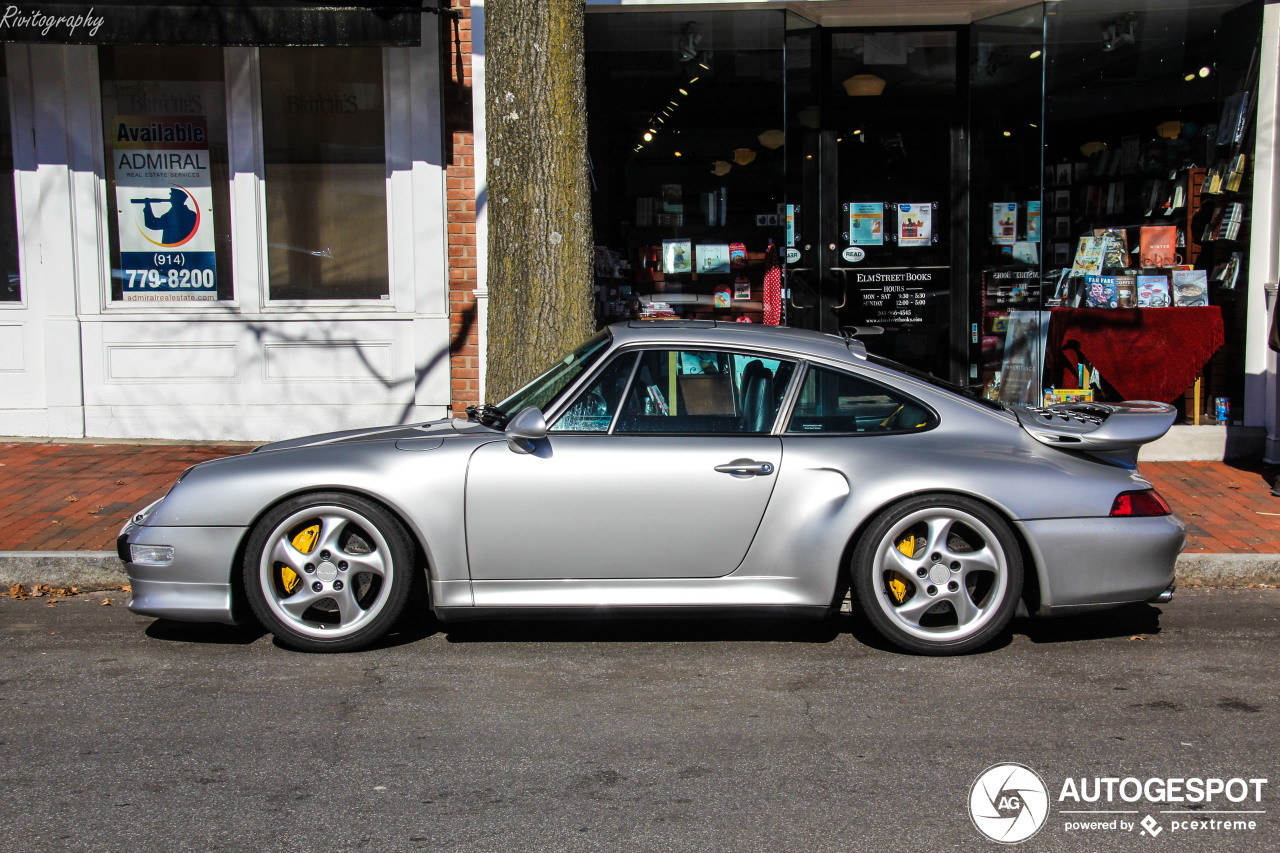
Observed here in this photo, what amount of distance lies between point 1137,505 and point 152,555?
3.96 m

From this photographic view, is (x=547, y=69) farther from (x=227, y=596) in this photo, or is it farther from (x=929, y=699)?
(x=929, y=699)

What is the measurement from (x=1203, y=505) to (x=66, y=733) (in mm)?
6336

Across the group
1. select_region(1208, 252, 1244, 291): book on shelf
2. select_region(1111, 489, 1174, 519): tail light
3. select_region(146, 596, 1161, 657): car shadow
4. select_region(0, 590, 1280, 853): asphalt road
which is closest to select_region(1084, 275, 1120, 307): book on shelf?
select_region(1208, 252, 1244, 291): book on shelf

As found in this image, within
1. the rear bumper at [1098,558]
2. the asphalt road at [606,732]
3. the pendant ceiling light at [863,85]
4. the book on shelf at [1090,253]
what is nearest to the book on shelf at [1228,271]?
the book on shelf at [1090,253]

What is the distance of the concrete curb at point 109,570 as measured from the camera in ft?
18.9

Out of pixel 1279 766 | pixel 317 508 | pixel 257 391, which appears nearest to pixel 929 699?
pixel 1279 766

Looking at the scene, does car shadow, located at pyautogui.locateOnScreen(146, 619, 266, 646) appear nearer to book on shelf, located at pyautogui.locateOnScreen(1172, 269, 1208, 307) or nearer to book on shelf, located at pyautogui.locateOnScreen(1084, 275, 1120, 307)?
book on shelf, located at pyautogui.locateOnScreen(1084, 275, 1120, 307)

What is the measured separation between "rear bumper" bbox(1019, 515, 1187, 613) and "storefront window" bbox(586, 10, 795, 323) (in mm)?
5426

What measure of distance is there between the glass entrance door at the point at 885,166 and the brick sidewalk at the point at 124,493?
102 inches

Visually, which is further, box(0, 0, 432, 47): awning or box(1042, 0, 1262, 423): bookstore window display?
box(1042, 0, 1262, 423): bookstore window display

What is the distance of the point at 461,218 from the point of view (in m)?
9.15

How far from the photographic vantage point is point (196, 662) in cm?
457

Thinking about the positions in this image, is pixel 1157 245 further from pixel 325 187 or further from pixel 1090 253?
pixel 325 187

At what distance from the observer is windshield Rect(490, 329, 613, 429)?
4.77 m
